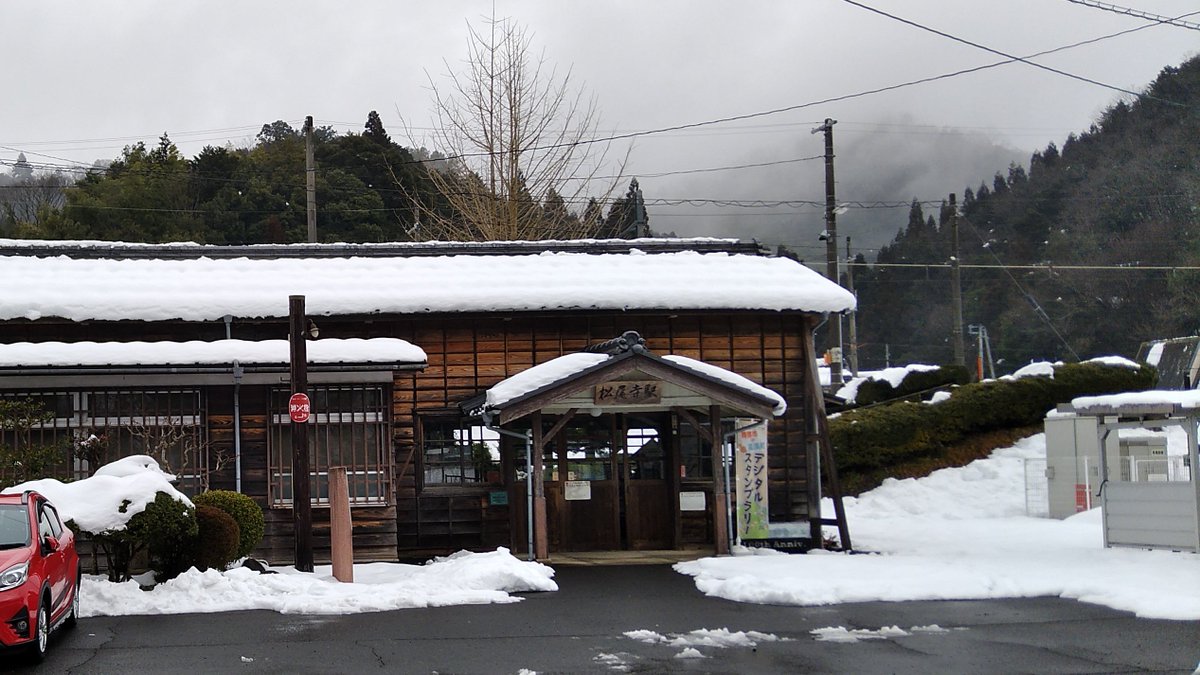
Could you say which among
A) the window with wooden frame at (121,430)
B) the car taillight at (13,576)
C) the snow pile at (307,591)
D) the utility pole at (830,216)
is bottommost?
the snow pile at (307,591)

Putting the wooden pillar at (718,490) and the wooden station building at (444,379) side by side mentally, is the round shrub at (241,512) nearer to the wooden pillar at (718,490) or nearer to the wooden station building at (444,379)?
the wooden station building at (444,379)

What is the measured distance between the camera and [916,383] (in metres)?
34.2

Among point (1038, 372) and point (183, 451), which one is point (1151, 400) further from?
point (1038, 372)

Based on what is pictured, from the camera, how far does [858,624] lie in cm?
1148

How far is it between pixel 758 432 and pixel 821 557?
2.72 metres

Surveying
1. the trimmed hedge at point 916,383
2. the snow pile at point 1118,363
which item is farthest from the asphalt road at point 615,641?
the trimmed hedge at point 916,383

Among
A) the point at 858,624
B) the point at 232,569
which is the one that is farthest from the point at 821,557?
the point at 232,569

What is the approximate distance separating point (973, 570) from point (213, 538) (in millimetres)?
9262

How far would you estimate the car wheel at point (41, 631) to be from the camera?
9.09 m

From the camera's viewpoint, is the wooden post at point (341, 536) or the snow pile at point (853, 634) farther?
the wooden post at point (341, 536)

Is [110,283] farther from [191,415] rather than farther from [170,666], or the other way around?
[170,666]

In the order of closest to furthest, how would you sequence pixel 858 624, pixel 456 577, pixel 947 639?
pixel 947 639
pixel 858 624
pixel 456 577

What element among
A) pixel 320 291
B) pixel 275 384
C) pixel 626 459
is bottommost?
pixel 626 459

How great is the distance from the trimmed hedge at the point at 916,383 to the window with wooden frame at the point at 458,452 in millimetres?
17629
